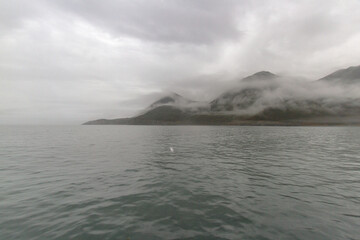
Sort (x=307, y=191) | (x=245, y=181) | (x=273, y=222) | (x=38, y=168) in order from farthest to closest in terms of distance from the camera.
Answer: (x=38, y=168) < (x=245, y=181) < (x=307, y=191) < (x=273, y=222)

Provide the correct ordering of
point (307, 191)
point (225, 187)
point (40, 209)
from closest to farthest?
point (40, 209) → point (307, 191) → point (225, 187)

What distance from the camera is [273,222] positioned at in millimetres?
11719

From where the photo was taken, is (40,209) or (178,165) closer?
(40,209)

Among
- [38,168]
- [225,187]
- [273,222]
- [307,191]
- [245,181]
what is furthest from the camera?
[38,168]

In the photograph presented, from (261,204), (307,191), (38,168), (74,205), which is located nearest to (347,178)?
(307,191)

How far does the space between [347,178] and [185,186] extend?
740 inches

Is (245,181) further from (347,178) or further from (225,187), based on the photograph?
(347,178)

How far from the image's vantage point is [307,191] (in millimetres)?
17047

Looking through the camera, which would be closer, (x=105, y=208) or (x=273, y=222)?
(x=273, y=222)

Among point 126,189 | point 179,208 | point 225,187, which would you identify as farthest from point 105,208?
point 225,187

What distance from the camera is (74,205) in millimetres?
14156

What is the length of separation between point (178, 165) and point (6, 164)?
87.0 feet

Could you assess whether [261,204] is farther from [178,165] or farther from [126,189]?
[178,165]

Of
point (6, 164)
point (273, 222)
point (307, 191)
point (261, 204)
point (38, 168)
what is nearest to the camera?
point (273, 222)
